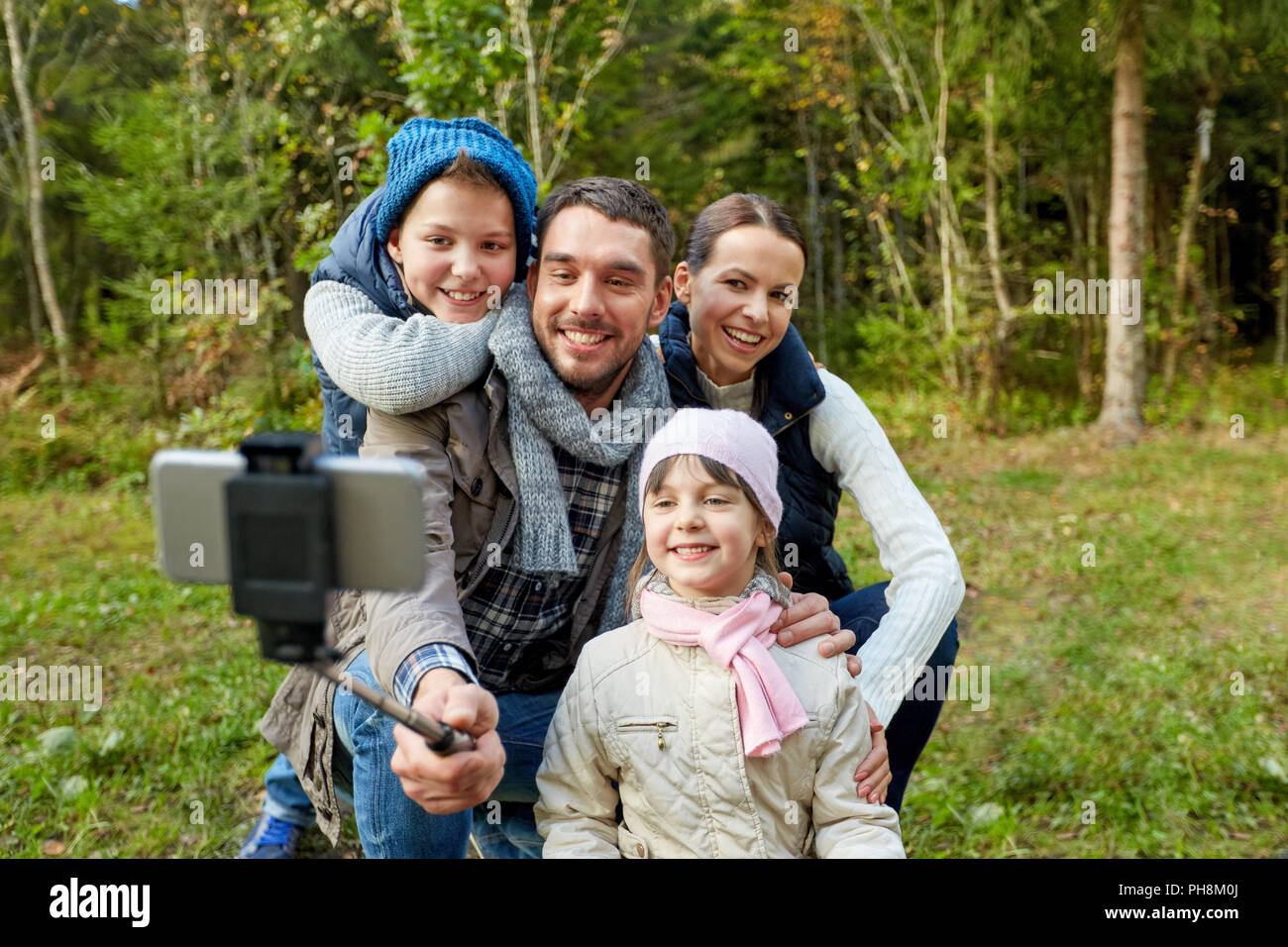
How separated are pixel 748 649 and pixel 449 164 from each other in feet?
4.26

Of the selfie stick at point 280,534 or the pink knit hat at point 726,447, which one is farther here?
the pink knit hat at point 726,447

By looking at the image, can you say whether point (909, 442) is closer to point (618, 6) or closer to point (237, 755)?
point (618, 6)

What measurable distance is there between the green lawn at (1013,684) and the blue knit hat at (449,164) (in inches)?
76.4

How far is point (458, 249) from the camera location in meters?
2.45

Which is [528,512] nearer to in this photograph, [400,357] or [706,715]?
[400,357]

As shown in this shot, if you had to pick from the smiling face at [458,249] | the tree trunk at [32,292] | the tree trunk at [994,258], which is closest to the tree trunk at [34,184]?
the tree trunk at [32,292]

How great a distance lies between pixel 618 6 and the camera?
8.38m

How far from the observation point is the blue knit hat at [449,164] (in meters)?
2.45

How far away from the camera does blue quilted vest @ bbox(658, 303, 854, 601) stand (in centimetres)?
257

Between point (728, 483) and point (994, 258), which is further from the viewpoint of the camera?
point (994, 258)

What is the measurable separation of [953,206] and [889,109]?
237 centimetres

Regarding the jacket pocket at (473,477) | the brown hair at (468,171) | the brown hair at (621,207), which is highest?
the brown hair at (468,171)

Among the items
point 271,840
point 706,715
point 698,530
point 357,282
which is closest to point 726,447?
point 698,530

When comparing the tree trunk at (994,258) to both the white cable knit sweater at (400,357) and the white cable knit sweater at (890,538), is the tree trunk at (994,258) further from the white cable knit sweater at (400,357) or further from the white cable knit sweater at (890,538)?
the white cable knit sweater at (400,357)
